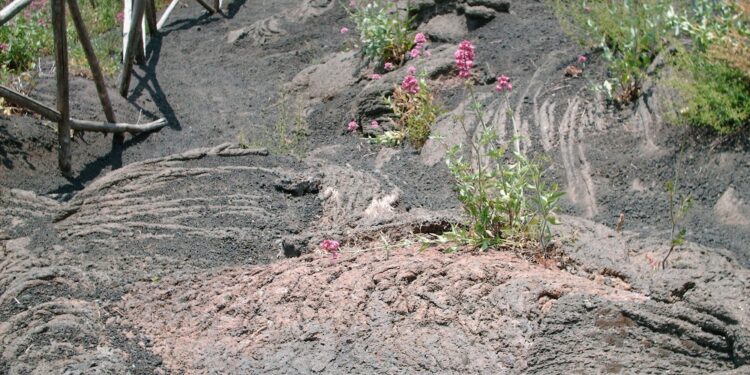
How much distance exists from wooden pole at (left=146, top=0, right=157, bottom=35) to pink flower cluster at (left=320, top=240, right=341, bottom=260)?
6945mm

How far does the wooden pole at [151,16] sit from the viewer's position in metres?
10.6

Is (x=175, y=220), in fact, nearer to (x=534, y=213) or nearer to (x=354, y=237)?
(x=354, y=237)

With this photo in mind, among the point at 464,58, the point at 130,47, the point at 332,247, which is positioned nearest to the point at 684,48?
the point at 464,58

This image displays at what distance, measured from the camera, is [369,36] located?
319 inches

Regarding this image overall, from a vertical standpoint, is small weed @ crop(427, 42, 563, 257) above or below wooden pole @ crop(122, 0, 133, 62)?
below

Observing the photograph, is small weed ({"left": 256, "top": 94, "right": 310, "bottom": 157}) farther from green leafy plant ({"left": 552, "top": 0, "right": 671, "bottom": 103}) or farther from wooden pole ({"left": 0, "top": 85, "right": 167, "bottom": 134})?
green leafy plant ({"left": 552, "top": 0, "right": 671, "bottom": 103})

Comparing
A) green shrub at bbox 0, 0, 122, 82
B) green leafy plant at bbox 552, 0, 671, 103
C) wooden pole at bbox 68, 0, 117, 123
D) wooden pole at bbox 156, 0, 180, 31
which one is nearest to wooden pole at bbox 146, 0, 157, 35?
wooden pole at bbox 156, 0, 180, 31

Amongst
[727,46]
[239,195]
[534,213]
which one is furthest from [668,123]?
[239,195]

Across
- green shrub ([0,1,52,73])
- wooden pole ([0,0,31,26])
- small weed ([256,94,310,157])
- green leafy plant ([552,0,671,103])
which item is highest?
wooden pole ([0,0,31,26])

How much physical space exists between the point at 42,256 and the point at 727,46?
4.30 metres

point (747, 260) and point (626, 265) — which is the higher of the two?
point (626, 265)

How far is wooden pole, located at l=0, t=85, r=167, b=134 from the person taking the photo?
6.79 m

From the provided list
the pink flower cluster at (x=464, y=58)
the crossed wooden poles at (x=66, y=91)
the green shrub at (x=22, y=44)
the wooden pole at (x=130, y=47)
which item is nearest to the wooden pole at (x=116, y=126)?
the crossed wooden poles at (x=66, y=91)

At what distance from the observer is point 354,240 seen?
472 centimetres
